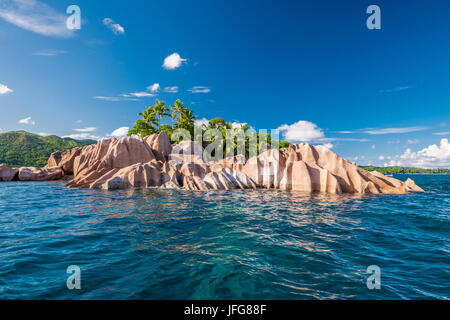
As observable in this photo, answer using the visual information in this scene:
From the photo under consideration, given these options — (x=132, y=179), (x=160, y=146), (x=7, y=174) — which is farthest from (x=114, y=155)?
(x=7, y=174)

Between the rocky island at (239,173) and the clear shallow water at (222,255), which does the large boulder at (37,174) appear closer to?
the rocky island at (239,173)

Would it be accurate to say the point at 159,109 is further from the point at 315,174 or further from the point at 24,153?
the point at 24,153

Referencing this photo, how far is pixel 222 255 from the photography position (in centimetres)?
501

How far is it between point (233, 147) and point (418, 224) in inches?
1067

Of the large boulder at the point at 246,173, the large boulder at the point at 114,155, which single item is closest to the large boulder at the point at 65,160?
the large boulder at the point at 114,155

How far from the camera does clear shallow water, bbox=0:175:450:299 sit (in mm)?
3572

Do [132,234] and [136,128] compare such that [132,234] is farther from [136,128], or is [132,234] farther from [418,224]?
[136,128]

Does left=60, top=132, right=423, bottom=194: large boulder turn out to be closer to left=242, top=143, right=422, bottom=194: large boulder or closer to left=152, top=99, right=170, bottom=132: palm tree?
left=242, top=143, right=422, bottom=194: large boulder

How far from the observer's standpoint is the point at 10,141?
287ft

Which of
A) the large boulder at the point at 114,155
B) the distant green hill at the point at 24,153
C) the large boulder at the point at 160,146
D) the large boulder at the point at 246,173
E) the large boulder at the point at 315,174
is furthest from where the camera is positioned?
the distant green hill at the point at 24,153

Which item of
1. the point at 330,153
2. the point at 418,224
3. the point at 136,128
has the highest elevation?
the point at 136,128

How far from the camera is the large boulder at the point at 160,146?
2753 cm

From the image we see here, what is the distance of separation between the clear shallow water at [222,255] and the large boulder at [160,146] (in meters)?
18.6

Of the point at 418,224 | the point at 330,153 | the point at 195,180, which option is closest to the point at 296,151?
the point at 330,153
